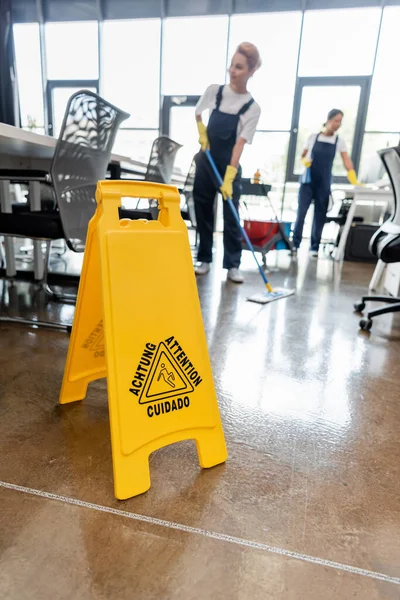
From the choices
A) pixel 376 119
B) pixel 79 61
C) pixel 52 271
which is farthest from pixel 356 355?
pixel 79 61

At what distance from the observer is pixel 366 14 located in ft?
17.3

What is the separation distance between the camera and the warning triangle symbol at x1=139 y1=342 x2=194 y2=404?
768 millimetres

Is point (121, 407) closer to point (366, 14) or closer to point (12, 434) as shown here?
point (12, 434)

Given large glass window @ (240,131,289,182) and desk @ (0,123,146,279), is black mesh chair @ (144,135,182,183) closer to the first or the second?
desk @ (0,123,146,279)

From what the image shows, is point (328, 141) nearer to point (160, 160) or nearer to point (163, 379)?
point (160, 160)

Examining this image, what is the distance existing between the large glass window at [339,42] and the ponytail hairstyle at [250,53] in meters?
3.77

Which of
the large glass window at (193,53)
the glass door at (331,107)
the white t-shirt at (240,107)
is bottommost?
the white t-shirt at (240,107)

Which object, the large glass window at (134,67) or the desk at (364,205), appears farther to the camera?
the large glass window at (134,67)

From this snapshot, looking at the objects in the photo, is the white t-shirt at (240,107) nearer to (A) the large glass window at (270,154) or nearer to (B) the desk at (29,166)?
(B) the desk at (29,166)

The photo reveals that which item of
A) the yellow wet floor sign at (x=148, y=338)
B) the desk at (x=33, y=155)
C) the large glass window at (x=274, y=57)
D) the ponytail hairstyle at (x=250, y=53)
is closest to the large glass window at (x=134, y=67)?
the large glass window at (x=274, y=57)

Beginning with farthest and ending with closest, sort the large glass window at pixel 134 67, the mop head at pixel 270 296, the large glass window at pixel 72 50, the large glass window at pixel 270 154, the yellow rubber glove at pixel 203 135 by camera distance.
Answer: the large glass window at pixel 72 50
the large glass window at pixel 134 67
the large glass window at pixel 270 154
the yellow rubber glove at pixel 203 135
the mop head at pixel 270 296

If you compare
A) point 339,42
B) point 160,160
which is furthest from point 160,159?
point 339,42

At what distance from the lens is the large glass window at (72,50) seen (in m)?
6.36

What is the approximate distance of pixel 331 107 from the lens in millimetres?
5590
